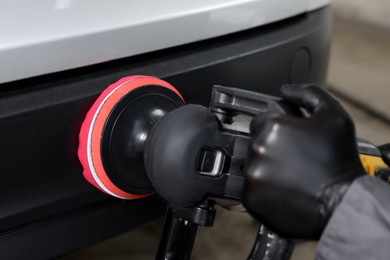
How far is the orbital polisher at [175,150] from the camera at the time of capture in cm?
88

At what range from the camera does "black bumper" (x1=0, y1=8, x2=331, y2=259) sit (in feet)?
3.10

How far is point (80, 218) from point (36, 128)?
0.65 ft

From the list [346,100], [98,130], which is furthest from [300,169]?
[346,100]

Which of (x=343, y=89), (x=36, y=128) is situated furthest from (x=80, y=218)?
(x=343, y=89)

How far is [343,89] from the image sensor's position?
2.85 metres

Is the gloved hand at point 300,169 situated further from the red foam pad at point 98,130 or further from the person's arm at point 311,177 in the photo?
the red foam pad at point 98,130

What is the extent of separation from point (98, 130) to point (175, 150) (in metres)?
0.18

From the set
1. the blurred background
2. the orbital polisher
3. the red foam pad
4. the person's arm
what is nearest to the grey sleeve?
the person's arm

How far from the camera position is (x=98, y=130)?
0.99 meters

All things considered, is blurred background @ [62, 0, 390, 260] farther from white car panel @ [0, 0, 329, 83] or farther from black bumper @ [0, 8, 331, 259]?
white car panel @ [0, 0, 329, 83]

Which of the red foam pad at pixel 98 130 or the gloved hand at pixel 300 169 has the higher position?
the gloved hand at pixel 300 169

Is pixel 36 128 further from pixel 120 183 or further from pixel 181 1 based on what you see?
pixel 181 1


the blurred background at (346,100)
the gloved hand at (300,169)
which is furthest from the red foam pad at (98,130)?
the blurred background at (346,100)

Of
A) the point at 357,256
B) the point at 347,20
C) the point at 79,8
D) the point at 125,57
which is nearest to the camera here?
the point at 357,256
